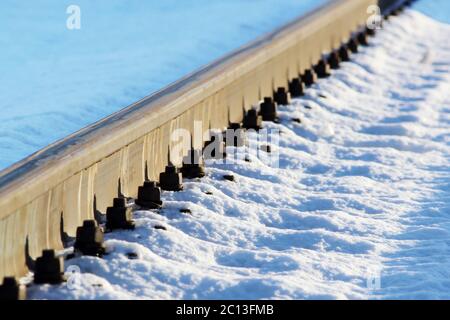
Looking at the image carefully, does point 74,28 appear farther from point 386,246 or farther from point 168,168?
point 386,246

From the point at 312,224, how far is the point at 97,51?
4.31 metres

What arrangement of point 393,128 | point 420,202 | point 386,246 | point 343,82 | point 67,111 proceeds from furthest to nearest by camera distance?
point 343,82, point 393,128, point 67,111, point 420,202, point 386,246

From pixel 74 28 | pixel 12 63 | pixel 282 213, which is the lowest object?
pixel 282 213

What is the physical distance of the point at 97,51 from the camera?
10164 millimetres

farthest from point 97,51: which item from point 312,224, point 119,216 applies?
point 119,216

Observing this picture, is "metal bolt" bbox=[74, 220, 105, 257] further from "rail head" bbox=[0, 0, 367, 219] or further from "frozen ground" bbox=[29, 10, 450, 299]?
"rail head" bbox=[0, 0, 367, 219]

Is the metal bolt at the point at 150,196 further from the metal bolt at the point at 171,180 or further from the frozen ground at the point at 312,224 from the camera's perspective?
the metal bolt at the point at 171,180

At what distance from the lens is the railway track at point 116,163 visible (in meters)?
5.05

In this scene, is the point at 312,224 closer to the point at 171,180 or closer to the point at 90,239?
the point at 171,180

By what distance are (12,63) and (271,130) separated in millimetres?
2141

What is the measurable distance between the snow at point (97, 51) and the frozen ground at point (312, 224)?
3.39 ft

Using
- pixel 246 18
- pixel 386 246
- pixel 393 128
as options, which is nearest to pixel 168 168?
pixel 386 246

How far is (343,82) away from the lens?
10.5 meters
